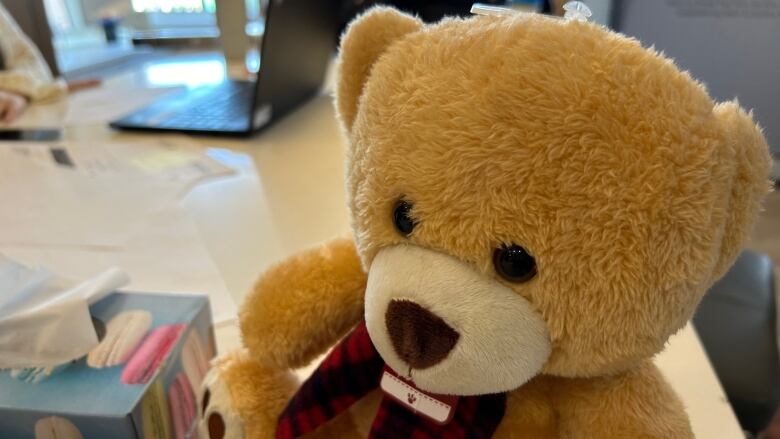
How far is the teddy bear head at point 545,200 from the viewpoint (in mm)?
215

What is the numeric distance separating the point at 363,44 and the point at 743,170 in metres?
0.17

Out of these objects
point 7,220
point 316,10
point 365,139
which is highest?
point 365,139

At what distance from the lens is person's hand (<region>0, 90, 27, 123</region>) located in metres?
0.99

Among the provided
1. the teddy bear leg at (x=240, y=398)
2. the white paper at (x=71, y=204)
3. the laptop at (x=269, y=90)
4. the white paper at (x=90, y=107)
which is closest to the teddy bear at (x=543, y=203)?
the teddy bear leg at (x=240, y=398)

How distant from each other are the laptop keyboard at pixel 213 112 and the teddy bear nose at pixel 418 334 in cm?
68

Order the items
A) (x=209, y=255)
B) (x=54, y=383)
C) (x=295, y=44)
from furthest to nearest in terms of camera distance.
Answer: (x=295, y=44), (x=209, y=255), (x=54, y=383)

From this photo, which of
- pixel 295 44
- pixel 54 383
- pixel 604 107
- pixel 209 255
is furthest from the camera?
pixel 295 44

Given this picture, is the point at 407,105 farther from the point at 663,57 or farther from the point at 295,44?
the point at 295,44

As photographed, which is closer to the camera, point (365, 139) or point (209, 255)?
point (365, 139)

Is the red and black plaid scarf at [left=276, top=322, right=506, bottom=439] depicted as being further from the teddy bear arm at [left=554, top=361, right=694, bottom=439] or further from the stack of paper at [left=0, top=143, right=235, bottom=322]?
the stack of paper at [left=0, top=143, right=235, bottom=322]

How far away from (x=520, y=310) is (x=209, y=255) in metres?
0.41

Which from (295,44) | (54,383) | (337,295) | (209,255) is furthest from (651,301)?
(295,44)

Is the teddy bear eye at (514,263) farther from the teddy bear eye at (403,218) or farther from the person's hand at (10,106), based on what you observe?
the person's hand at (10,106)

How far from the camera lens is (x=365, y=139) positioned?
26cm
